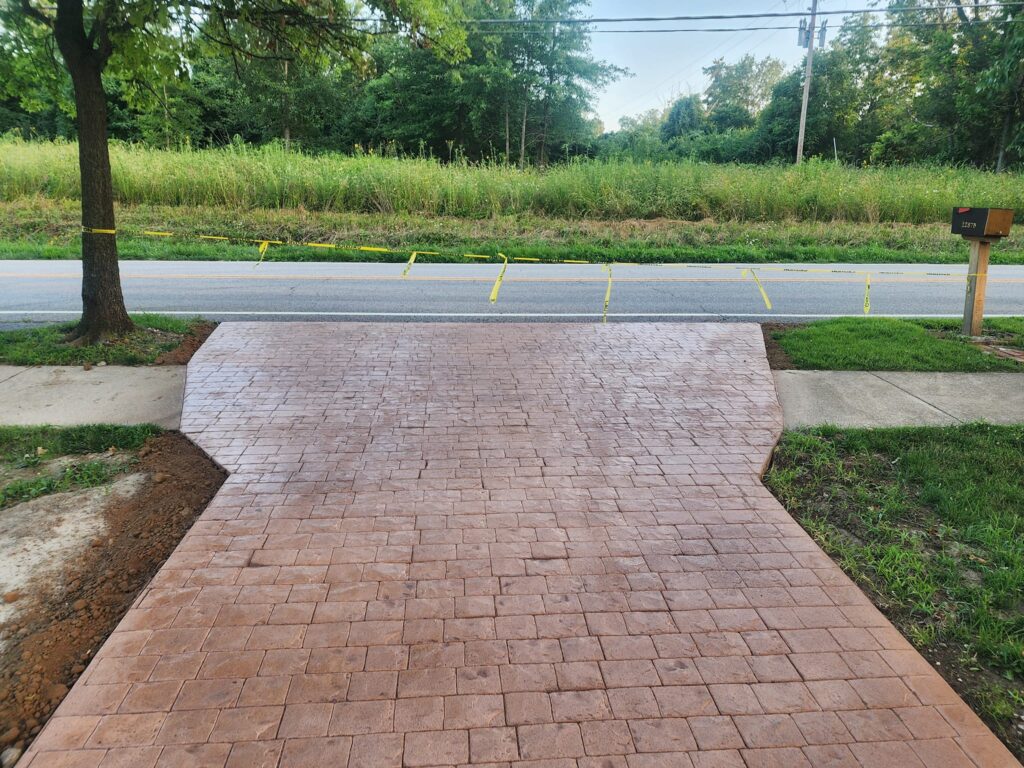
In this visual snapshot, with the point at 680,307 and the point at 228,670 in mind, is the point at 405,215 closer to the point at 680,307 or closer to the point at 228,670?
the point at 680,307

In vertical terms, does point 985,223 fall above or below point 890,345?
above

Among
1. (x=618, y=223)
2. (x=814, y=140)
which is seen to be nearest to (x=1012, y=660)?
(x=618, y=223)

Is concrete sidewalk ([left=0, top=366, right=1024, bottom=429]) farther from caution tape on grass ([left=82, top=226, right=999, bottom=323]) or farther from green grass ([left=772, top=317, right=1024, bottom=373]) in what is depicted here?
caution tape on grass ([left=82, top=226, right=999, bottom=323])

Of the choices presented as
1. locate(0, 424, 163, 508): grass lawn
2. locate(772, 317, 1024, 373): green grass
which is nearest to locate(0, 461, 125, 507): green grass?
locate(0, 424, 163, 508): grass lawn

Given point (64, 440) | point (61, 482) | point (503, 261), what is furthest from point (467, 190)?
point (61, 482)

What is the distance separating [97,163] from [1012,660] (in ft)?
30.6

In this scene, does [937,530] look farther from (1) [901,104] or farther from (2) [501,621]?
(1) [901,104]

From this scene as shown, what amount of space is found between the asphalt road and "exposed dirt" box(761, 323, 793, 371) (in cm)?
59

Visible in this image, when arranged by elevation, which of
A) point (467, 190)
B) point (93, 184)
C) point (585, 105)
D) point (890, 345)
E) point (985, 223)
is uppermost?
point (585, 105)

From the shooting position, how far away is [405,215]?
61.3 ft

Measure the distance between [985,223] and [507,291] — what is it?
689 centimetres

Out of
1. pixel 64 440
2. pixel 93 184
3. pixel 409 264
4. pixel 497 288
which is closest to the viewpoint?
pixel 64 440

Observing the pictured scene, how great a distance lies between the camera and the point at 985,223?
324 inches

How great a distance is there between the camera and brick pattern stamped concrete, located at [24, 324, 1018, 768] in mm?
2789
